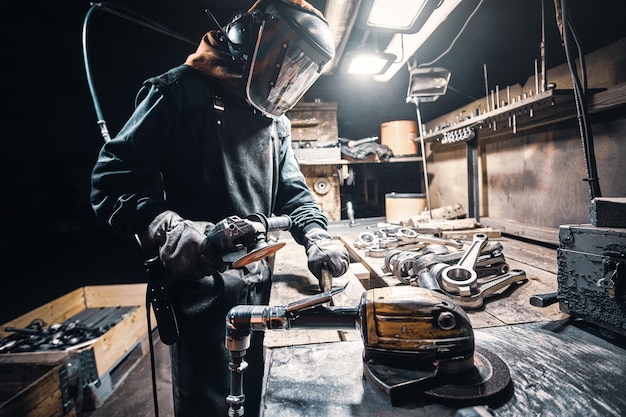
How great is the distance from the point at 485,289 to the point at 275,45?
178 centimetres

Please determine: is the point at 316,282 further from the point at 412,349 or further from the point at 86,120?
the point at 86,120

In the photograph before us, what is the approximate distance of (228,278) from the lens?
5.00ft

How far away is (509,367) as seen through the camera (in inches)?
40.4

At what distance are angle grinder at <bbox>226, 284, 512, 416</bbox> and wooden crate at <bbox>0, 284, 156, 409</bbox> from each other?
2712 mm

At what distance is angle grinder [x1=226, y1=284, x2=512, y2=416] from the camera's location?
0.88 metres

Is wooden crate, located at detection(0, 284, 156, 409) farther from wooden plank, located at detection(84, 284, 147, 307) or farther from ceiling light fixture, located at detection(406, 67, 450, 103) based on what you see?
ceiling light fixture, located at detection(406, 67, 450, 103)

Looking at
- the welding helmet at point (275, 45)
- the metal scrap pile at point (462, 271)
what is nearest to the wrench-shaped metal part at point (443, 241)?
the metal scrap pile at point (462, 271)

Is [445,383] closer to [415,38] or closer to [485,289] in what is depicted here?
[485,289]

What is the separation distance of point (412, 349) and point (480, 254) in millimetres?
1316

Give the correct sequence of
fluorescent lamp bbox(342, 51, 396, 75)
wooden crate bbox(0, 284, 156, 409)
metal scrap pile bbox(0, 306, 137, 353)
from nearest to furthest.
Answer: wooden crate bbox(0, 284, 156, 409) < metal scrap pile bbox(0, 306, 137, 353) < fluorescent lamp bbox(342, 51, 396, 75)

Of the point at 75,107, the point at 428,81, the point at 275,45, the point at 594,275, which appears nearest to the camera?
the point at 594,275

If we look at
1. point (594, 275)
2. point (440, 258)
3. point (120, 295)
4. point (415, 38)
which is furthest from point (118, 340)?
point (415, 38)

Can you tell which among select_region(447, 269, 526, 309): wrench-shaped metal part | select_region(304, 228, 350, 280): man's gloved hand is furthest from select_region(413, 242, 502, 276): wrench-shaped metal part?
select_region(304, 228, 350, 280): man's gloved hand

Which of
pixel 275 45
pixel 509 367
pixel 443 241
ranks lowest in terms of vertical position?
pixel 509 367
